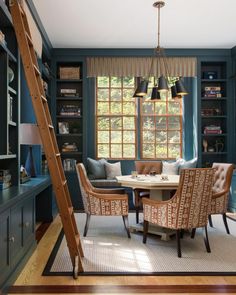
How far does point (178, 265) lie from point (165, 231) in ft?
3.02

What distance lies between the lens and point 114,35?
18.2 feet

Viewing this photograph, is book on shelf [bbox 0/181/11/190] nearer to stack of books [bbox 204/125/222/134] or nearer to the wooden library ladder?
the wooden library ladder

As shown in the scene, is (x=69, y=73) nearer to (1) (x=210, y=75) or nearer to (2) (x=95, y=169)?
(2) (x=95, y=169)

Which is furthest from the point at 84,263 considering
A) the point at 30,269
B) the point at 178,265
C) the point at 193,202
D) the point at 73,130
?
the point at 73,130

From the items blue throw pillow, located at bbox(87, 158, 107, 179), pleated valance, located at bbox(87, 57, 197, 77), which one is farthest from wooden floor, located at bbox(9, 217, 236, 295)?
pleated valance, located at bbox(87, 57, 197, 77)

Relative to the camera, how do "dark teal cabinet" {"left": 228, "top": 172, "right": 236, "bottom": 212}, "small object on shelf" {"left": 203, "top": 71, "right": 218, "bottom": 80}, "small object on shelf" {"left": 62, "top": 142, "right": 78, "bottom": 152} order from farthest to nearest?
"small object on shelf" {"left": 203, "top": 71, "right": 218, "bottom": 80} → "small object on shelf" {"left": 62, "top": 142, "right": 78, "bottom": 152} → "dark teal cabinet" {"left": 228, "top": 172, "right": 236, "bottom": 212}

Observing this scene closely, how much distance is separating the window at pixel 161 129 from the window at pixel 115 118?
231 mm

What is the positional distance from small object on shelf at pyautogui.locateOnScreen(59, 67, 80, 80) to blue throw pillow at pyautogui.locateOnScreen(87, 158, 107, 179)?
169 centimetres

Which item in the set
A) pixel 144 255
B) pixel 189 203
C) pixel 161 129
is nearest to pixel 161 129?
pixel 161 129

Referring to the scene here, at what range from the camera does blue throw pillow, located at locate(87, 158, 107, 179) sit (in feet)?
20.2

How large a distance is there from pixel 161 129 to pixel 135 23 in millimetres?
2375

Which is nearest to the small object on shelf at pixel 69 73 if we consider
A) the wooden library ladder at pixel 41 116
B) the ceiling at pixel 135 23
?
the ceiling at pixel 135 23

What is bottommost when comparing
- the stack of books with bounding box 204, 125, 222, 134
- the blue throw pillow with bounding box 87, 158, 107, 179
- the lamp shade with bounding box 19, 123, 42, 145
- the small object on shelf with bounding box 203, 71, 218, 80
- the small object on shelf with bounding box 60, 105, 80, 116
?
the blue throw pillow with bounding box 87, 158, 107, 179

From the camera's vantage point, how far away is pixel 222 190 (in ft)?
14.4
